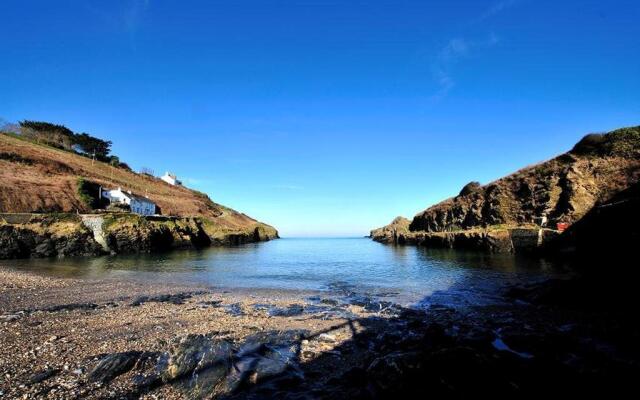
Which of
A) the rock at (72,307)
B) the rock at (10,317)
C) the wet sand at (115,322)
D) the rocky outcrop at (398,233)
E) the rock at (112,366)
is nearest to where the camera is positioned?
the wet sand at (115,322)

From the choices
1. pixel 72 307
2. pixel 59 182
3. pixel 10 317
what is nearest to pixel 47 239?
pixel 59 182

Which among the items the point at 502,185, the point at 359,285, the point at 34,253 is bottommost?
the point at 359,285

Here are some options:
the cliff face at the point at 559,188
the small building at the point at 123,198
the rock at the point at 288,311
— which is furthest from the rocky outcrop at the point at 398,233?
the rock at the point at 288,311

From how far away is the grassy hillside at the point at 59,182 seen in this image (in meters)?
62.7

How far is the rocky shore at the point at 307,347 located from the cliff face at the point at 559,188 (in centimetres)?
3730

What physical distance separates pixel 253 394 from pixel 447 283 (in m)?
20.7

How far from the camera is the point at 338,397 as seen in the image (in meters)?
7.14

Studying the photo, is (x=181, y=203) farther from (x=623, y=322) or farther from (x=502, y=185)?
(x=623, y=322)

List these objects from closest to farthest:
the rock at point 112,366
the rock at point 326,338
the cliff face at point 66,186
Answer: the rock at point 112,366 → the rock at point 326,338 → the cliff face at point 66,186

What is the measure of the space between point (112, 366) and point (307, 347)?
5.29 m

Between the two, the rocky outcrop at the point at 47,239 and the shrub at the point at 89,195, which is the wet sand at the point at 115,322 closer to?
the rocky outcrop at the point at 47,239

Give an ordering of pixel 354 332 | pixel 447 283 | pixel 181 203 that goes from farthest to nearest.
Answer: pixel 181 203, pixel 447 283, pixel 354 332

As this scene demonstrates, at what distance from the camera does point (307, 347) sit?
34.9 feet

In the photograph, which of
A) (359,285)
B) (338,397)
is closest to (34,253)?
(359,285)
